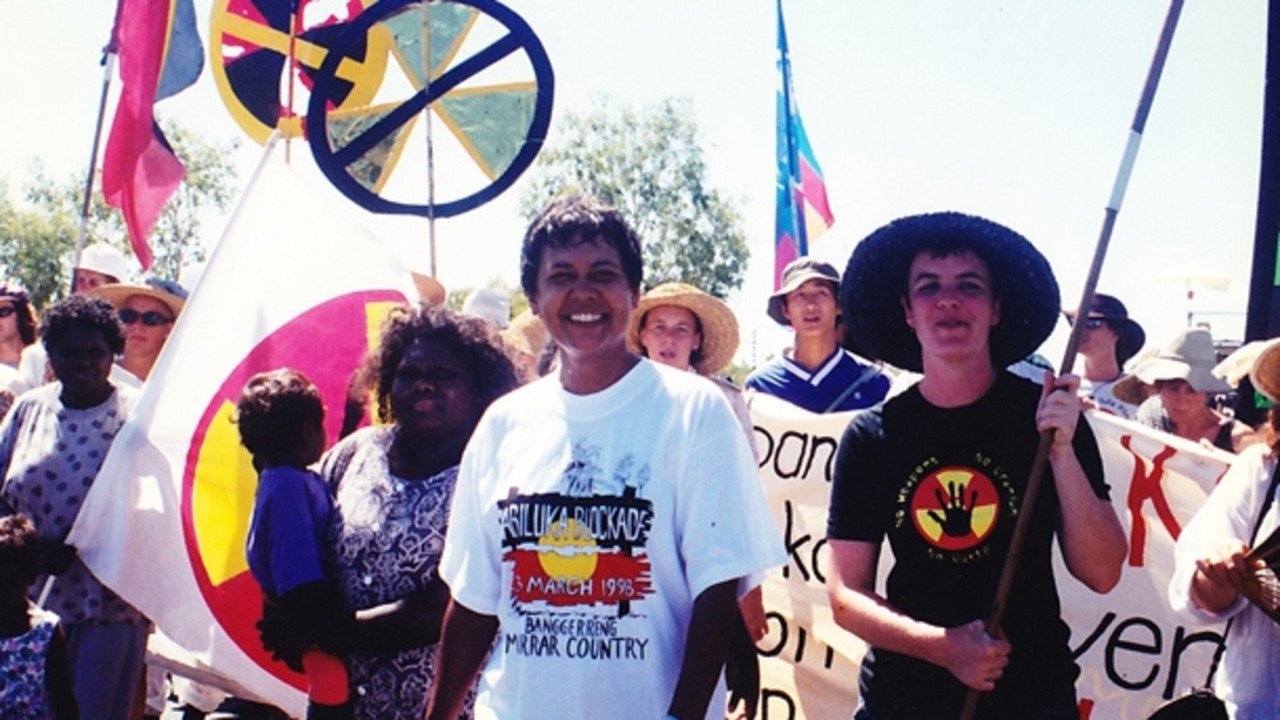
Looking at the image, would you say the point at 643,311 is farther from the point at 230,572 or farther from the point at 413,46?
the point at 230,572

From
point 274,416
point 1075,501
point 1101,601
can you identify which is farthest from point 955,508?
point 1101,601

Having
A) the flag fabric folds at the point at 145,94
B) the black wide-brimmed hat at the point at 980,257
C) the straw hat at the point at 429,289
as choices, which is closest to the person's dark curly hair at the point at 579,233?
the black wide-brimmed hat at the point at 980,257

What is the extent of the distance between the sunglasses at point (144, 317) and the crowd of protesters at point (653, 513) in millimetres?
2438

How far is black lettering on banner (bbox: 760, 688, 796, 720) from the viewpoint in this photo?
4.67 metres

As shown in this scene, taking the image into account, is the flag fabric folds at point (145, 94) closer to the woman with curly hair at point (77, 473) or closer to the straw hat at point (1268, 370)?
the woman with curly hair at point (77, 473)

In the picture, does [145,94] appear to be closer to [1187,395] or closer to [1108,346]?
[1108,346]

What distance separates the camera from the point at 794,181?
8.41 metres

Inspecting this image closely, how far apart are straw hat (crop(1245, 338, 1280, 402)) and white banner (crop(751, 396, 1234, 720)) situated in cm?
91

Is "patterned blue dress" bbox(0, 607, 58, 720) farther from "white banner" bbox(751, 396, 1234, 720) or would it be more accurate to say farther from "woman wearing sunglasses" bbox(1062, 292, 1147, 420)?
"woman wearing sunglasses" bbox(1062, 292, 1147, 420)

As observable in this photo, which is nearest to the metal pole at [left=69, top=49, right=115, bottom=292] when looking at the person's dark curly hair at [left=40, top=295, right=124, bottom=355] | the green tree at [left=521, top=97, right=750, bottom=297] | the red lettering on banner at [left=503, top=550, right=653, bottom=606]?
the person's dark curly hair at [left=40, top=295, right=124, bottom=355]

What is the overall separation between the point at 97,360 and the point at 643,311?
2.18 metres

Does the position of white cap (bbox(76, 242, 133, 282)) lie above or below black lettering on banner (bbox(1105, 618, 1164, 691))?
above

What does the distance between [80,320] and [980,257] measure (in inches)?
127

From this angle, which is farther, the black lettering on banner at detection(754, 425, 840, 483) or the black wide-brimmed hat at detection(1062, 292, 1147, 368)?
the black wide-brimmed hat at detection(1062, 292, 1147, 368)
